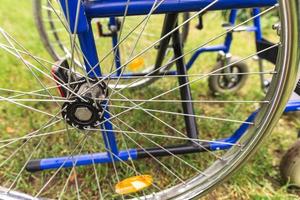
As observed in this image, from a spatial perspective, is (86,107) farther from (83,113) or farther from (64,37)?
(64,37)

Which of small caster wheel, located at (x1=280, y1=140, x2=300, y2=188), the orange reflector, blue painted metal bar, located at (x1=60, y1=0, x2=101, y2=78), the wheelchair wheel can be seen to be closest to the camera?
blue painted metal bar, located at (x1=60, y1=0, x2=101, y2=78)

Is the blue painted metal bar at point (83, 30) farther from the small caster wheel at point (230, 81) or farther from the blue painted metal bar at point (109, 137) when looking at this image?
the small caster wheel at point (230, 81)

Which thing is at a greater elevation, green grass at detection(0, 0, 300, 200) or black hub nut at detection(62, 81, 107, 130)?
black hub nut at detection(62, 81, 107, 130)

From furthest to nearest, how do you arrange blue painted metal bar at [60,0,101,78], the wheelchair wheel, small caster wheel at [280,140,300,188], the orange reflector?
the wheelchair wheel < small caster wheel at [280,140,300,188] < the orange reflector < blue painted metal bar at [60,0,101,78]

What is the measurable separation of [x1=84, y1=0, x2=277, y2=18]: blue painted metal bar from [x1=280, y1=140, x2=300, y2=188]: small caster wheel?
20.2 inches

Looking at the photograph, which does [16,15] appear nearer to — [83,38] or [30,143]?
[30,143]

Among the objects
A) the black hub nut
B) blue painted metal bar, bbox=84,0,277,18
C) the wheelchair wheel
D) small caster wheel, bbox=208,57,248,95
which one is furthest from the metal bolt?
small caster wheel, bbox=208,57,248,95

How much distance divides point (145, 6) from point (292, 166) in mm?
686

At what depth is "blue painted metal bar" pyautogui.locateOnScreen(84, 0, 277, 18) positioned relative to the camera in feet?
2.74

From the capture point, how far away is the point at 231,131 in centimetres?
138

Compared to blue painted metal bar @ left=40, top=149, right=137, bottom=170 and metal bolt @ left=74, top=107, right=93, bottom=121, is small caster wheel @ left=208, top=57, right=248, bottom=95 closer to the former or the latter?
blue painted metal bar @ left=40, top=149, right=137, bottom=170

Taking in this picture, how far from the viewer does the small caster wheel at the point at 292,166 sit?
110 cm

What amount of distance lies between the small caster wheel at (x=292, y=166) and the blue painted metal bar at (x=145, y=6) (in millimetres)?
514

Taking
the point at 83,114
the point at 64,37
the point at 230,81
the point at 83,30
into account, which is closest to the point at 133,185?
the point at 83,114
